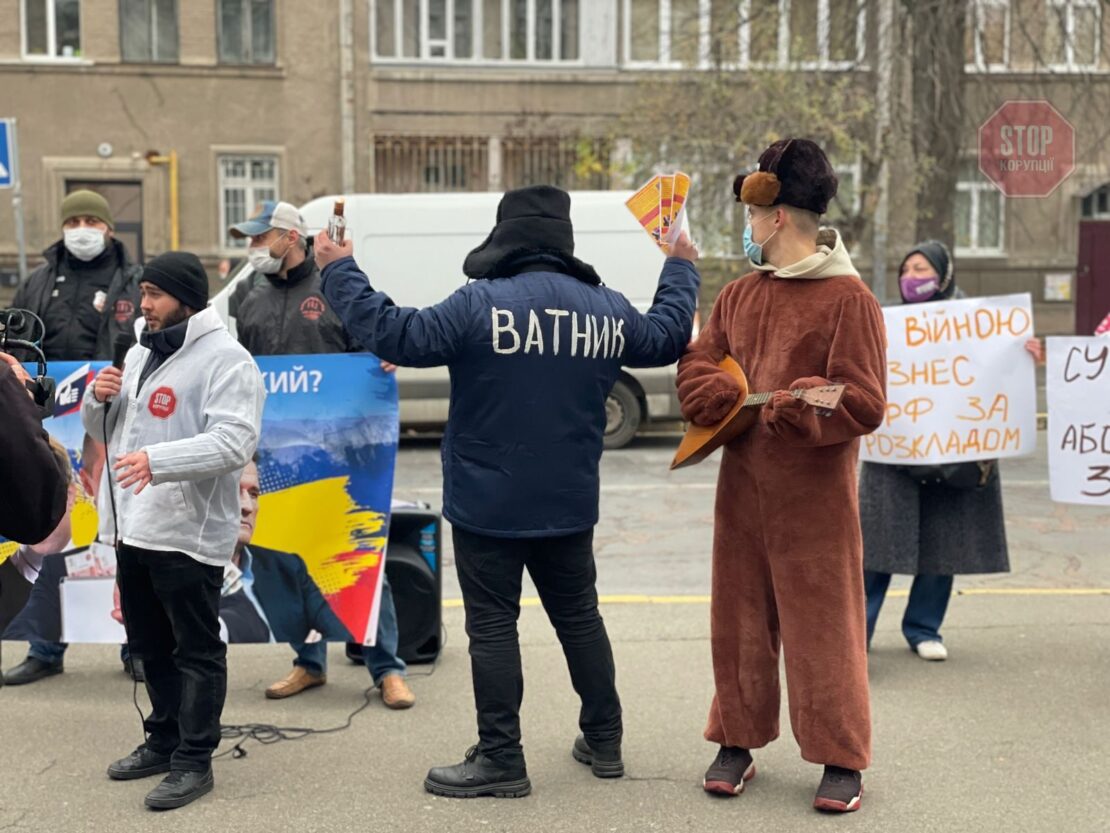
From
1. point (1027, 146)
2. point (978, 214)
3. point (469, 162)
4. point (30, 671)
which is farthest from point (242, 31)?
point (30, 671)

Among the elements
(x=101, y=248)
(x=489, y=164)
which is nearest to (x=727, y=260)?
(x=489, y=164)

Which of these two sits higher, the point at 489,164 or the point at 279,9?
the point at 279,9

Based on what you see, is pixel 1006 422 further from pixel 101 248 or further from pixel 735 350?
pixel 101 248

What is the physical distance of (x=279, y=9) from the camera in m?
22.8

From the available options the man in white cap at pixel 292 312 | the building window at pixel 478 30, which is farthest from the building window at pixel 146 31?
the man in white cap at pixel 292 312

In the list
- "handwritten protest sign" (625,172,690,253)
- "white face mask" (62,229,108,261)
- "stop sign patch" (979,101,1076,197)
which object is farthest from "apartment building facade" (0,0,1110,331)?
"handwritten protest sign" (625,172,690,253)

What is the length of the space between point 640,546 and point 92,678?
12.6 ft

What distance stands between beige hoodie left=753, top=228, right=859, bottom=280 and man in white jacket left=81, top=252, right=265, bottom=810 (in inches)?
66.8

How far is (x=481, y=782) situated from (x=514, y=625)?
1.64 feet

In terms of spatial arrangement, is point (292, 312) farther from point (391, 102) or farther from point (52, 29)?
point (52, 29)

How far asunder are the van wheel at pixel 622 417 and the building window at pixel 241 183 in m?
11.1

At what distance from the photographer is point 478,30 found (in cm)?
2388

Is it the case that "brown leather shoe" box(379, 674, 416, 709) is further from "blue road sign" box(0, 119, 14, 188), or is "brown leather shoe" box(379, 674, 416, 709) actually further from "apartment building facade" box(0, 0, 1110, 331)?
"apartment building facade" box(0, 0, 1110, 331)

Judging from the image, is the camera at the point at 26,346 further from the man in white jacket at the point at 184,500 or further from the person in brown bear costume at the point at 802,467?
the person in brown bear costume at the point at 802,467
